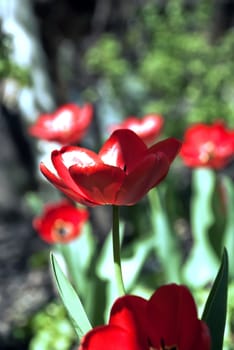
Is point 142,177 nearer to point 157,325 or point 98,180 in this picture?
point 98,180

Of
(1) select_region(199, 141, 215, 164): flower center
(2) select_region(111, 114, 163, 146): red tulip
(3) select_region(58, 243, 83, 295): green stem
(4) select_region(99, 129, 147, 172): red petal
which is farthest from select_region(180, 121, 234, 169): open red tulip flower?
(4) select_region(99, 129, 147, 172): red petal

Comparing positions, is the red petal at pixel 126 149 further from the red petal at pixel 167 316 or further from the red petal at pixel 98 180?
the red petal at pixel 167 316

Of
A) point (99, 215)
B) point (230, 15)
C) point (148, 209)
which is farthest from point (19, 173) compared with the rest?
point (230, 15)

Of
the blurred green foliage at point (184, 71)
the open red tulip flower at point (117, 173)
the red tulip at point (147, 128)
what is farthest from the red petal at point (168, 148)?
the blurred green foliage at point (184, 71)

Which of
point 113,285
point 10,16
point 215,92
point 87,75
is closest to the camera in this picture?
point 113,285

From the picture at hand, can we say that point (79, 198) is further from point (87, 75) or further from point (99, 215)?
point (87, 75)

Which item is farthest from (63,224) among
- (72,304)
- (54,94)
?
(72,304)

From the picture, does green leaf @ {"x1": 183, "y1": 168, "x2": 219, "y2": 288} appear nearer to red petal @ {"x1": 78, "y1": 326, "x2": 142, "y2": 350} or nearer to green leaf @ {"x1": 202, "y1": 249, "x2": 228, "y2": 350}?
green leaf @ {"x1": 202, "y1": 249, "x2": 228, "y2": 350}
